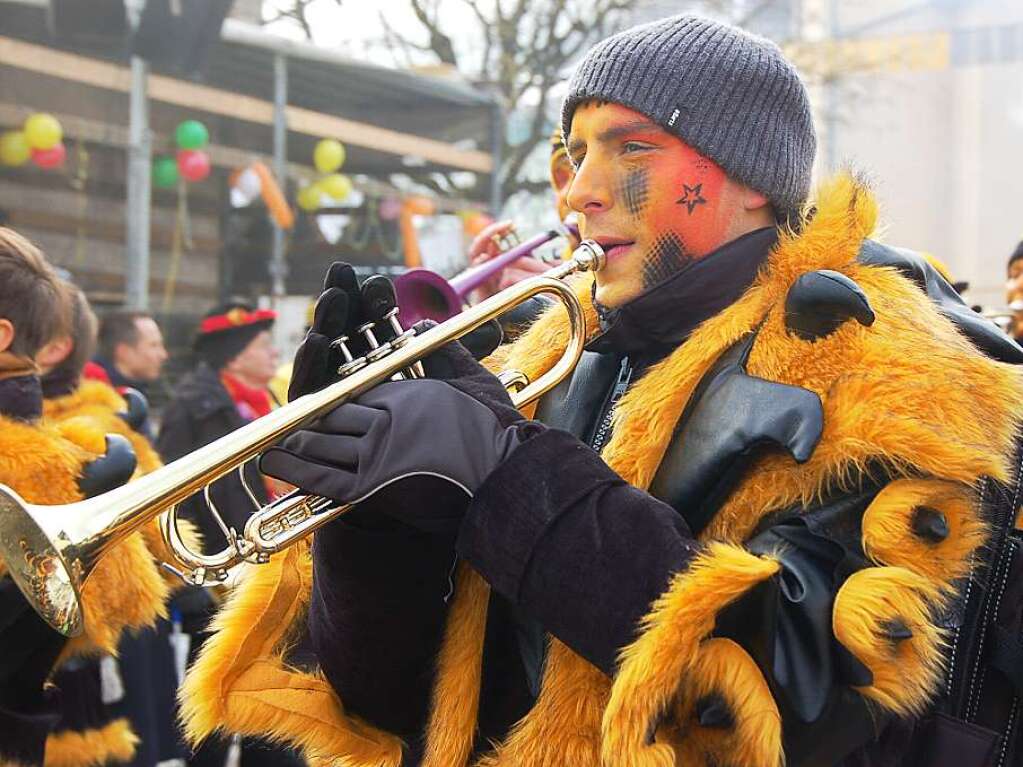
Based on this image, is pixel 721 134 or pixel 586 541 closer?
pixel 586 541

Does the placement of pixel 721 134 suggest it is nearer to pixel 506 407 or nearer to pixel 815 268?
pixel 815 268

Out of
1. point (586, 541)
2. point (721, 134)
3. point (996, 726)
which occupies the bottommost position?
point (996, 726)

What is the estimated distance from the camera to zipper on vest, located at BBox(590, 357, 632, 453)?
2027 mm

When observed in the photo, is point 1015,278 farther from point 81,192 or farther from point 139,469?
point 81,192

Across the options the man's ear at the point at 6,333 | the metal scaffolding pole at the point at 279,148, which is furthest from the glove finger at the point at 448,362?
the metal scaffolding pole at the point at 279,148

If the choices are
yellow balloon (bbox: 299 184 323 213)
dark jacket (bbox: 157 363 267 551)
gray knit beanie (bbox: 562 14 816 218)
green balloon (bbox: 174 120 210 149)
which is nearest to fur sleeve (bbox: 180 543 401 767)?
gray knit beanie (bbox: 562 14 816 218)

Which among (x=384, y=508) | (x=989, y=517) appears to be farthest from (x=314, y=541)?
(x=989, y=517)

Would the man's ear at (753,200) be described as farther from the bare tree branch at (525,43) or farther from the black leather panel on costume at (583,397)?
the bare tree branch at (525,43)

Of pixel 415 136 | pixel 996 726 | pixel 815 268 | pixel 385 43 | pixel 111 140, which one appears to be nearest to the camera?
pixel 815 268

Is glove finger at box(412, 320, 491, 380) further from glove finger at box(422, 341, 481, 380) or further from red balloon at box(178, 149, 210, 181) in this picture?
red balloon at box(178, 149, 210, 181)

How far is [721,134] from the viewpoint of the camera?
6.34 feet

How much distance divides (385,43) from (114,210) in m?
5.98

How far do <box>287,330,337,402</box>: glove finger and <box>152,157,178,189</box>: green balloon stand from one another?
6.79m

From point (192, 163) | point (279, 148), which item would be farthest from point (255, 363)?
point (279, 148)
